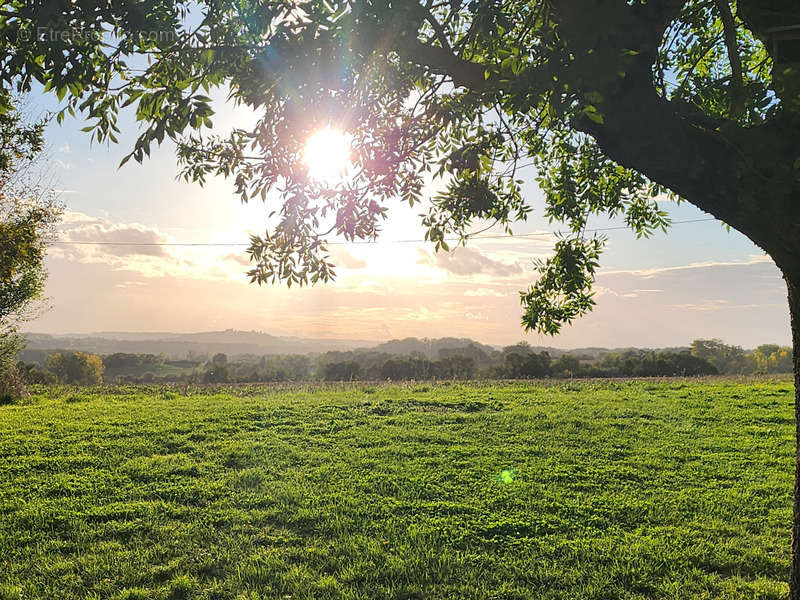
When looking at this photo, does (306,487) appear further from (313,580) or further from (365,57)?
(365,57)

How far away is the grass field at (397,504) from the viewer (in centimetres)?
598

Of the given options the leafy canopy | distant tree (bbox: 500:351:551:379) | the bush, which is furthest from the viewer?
distant tree (bbox: 500:351:551:379)

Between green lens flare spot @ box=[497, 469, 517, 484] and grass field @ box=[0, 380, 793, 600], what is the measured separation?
0.18ft

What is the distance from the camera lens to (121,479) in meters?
9.59

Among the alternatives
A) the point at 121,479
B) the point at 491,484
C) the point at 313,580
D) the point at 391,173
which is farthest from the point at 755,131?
the point at 121,479

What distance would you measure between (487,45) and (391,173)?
209 cm

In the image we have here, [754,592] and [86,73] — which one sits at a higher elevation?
[86,73]

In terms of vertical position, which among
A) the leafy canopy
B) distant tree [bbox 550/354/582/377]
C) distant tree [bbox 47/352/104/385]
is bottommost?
→ distant tree [bbox 47/352/104/385]

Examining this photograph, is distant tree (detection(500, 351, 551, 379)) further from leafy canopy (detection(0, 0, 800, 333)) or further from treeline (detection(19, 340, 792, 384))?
leafy canopy (detection(0, 0, 800, 333))

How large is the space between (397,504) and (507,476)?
93.9 inches

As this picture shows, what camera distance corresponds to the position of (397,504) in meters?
8.15

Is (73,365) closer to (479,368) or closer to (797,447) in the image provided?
(479,368)

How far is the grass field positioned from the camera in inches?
235

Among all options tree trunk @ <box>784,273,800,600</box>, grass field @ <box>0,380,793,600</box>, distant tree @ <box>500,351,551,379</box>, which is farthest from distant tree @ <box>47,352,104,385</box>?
tree trunk @ <box>784,273,800,600</box>
